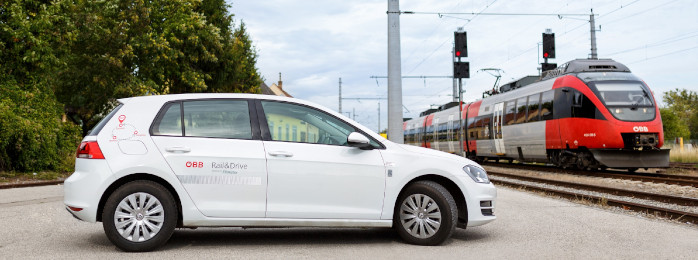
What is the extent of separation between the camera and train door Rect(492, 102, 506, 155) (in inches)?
1007

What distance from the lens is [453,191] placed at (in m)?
6.75

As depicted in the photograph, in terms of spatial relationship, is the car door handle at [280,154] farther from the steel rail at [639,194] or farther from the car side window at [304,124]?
the steel rail at [639,194]

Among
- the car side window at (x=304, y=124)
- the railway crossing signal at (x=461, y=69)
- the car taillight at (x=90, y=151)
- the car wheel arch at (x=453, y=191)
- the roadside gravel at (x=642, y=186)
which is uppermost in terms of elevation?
the railway crossing signal at (x=461, y=69)

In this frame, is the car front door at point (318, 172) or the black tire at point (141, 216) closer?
the black tire at point (141, 216)

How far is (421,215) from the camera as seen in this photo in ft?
21.0

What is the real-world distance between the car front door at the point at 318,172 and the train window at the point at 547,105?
50.3 ft

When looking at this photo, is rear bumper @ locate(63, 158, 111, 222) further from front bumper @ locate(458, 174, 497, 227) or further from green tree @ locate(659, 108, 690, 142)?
green tree @ locate(659, 108, 690, 142)

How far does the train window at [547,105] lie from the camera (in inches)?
809

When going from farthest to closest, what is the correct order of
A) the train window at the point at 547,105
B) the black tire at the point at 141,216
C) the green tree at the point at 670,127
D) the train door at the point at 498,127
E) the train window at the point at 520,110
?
the green tree at the point at 670,127
the train door at the point at 498,127
the train window at the point at 520,110
the train window at the point at 547,105
the black tire at the point at 141,216

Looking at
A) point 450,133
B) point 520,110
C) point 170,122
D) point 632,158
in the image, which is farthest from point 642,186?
point 450,133

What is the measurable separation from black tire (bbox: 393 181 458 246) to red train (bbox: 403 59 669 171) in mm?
13290

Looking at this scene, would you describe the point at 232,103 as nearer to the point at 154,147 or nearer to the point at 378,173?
the point at 154,147

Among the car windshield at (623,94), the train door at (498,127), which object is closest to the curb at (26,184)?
the car windshield at (623,94)

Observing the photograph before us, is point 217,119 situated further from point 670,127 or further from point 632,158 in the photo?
A: point 670,127
